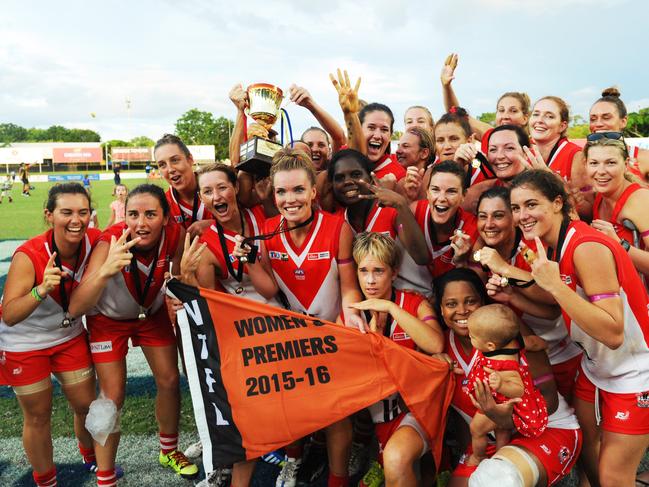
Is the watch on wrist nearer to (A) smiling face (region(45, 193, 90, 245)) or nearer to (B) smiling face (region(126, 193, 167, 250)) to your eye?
(B) smiling face (region(126, 193, 167, 250))

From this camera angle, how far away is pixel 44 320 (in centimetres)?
354

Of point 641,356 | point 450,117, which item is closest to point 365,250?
Answer: point 641,356

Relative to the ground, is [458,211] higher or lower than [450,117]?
lower

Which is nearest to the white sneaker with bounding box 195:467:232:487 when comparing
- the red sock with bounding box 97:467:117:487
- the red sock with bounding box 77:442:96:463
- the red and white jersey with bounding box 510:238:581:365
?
the red sock with bounding box 97:467:117:487

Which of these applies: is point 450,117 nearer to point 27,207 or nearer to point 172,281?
point 172,281

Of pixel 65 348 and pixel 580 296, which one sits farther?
pixel 65 348

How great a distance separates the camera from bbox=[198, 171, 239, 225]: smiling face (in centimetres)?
381

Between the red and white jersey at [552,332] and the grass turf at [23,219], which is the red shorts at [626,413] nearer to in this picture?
the red and white jersey at [552,332]

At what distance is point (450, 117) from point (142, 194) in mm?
2925

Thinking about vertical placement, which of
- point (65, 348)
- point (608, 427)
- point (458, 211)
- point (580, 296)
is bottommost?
point (608, 427)

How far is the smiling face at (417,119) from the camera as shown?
6.05 m

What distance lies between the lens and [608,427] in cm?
283

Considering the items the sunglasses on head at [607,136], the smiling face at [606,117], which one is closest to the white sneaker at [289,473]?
the sunglasses on head at [607,136]

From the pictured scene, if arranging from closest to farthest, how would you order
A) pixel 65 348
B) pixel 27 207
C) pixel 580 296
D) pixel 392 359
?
pixel 580 296 → pixel 392 359 → pixel 65 348 → pixel 27 207
